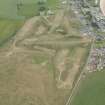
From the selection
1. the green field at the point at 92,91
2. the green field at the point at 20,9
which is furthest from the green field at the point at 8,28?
the green field at the point at 92,91

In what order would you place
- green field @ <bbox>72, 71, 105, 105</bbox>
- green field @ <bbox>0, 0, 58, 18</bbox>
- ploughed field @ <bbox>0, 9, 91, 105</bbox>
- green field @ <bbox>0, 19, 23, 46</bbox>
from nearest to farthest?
green field @ <bbox>72, 71, 105, 105</bbox>
ploughed field @ <bbox>0, 9, 91, 105</bbox>
green field @ <bbox>0, 19, 23, 46</bbox>
green field @ <bbox>0, 0, 58, 18</bbox>

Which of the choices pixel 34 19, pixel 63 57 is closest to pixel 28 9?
pixel 34 19

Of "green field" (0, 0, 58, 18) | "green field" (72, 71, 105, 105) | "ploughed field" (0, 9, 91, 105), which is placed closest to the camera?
"green field" (72, 71, 105, 105)

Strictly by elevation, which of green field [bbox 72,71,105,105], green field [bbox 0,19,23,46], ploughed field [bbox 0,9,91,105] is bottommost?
green field [bbox 72,71,105,105]

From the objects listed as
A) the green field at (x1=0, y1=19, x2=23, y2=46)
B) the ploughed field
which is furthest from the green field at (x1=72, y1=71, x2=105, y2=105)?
the green field at (x1=0, y1=19, x2=23, y2=46)

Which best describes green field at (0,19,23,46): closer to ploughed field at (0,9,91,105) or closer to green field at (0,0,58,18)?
ploughed field at (0,9,91,105)

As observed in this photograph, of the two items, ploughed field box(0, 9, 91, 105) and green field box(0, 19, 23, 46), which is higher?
green field box(0, 19, 23, 46)

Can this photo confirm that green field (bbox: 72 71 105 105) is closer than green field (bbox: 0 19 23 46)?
Yes

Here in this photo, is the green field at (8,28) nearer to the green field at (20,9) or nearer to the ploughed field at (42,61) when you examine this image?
the ploughed field at (42,61)

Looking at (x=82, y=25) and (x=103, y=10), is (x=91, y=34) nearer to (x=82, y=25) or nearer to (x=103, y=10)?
(x=82, y=25)
